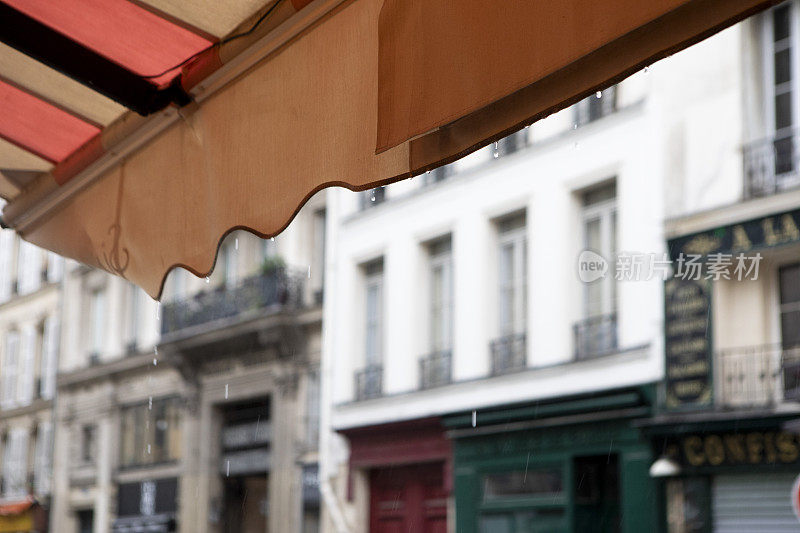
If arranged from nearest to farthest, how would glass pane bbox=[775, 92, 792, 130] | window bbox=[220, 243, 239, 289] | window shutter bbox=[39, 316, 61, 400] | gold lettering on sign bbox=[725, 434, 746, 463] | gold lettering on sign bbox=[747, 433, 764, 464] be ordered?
1. gold lettering on sign bbox=[747, 433, 764, 464]
2. gold lettering on sign bbox=[725, 434, 746, 463]
3. glass pane bbox=[775, 92, 792, 130]
4. window bbox=[220, 243, 239, 289]
5. window shutter bbox=[39, 316, 61, 400]

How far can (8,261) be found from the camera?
37656 mm

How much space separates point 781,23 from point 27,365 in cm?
2695

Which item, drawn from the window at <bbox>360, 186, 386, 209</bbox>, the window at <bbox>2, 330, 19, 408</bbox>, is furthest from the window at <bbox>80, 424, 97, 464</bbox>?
the window at <bbox>360, 186, 386, 209</bbox>

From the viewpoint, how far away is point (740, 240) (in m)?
14.7

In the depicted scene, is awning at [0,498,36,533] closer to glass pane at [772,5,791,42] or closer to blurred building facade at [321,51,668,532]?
blurred building facade at [321,51,668,532]

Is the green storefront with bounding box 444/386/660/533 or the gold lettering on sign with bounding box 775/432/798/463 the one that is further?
the green storefront with bounding box 444/386/660/533

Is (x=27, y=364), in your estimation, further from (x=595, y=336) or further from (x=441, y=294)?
(x=595, y=336)

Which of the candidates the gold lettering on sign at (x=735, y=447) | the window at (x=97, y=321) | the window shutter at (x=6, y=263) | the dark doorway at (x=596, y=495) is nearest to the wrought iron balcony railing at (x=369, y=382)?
the dark doorway at (x=596, y=495)

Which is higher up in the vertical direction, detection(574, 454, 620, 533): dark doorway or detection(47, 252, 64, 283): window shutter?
detection(47, 252, 64, 283): window shutter

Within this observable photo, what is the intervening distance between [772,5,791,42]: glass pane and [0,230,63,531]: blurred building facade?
2373 cm

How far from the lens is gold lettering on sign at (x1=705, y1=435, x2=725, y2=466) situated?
14641mm

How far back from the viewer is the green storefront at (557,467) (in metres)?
15.8

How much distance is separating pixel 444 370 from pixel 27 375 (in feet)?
65.6
